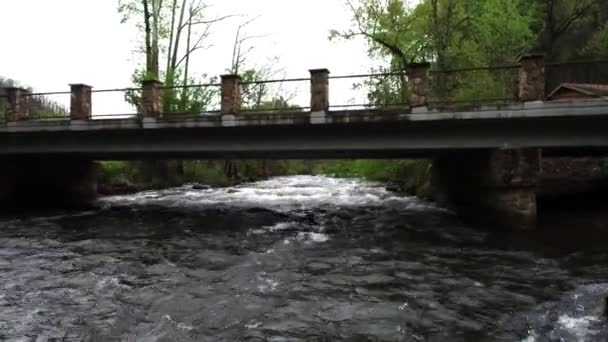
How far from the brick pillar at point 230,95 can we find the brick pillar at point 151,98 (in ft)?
8.83

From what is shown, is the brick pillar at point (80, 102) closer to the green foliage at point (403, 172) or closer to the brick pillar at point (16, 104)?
the brick pillar at point (16, 104)

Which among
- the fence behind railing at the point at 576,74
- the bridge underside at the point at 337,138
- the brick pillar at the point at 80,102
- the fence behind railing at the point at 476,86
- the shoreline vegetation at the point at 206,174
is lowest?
the shoreline vegetation at the point at 206,174

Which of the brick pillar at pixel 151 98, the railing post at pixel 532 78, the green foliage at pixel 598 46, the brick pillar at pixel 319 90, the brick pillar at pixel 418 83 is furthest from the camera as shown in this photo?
the green foliage at pixel 598 46

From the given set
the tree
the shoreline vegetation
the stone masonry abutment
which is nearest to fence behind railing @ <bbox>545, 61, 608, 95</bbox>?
the tree

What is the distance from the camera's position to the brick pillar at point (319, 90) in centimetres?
1592

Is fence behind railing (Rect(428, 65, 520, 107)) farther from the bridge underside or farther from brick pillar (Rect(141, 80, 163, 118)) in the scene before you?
brick pillar (Rect(141, 80, 163, 118))

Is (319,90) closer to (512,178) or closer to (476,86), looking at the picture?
(512,178)

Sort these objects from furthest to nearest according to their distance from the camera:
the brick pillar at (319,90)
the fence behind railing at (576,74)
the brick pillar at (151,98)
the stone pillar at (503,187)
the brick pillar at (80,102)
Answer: the fence behind railing at (576,74)
the brick pillar at (80,102)
the brick pillar at (151,98)
the brick pillar at (319,90)
the stone pillar at (503,187)

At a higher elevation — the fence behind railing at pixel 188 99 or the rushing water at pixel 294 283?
the fence behind railing at pixel 188 99

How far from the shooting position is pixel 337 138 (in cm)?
1652

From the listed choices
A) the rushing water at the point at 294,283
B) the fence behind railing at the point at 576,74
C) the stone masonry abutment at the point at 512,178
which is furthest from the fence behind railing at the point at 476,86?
the rushing water at the point at 294,283

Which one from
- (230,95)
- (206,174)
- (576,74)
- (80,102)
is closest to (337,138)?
(230,95)

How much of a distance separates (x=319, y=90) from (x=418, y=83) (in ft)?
10.2

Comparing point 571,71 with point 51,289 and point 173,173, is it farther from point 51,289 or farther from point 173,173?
point 51,289
